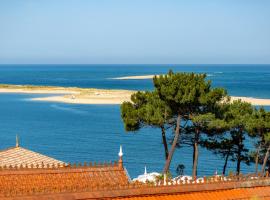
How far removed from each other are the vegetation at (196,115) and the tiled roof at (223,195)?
573 inches

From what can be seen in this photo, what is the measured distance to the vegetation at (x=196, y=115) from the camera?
91.7 feet

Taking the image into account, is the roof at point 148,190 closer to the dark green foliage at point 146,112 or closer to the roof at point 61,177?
the roof at point 61,177

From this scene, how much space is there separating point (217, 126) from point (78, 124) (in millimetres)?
38978

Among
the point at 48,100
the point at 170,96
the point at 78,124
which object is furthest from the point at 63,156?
the point at 48,100

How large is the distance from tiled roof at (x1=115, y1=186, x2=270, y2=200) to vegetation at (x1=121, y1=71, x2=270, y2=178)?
14.6 m

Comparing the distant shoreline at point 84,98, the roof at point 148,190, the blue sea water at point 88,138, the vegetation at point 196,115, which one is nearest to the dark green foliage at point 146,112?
the vegetation at point 196,115

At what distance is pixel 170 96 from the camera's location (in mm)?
27859

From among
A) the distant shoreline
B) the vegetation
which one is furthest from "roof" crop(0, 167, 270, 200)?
the distant shoreline

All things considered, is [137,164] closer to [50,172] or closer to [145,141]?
[145,141]

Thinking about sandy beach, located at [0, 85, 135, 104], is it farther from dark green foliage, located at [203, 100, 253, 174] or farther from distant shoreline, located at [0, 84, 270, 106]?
dark green foliage, located at [203, 100, 253, 174]

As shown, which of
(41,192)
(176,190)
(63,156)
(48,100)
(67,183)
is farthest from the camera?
(48,100)

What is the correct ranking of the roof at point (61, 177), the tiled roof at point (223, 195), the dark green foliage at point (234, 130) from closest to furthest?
the tiled roof at point (223, 195)
the roof at point (61, 177)
the dark green foliage at point (234, 130)

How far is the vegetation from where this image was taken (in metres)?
28.0

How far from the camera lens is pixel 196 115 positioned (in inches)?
1133
